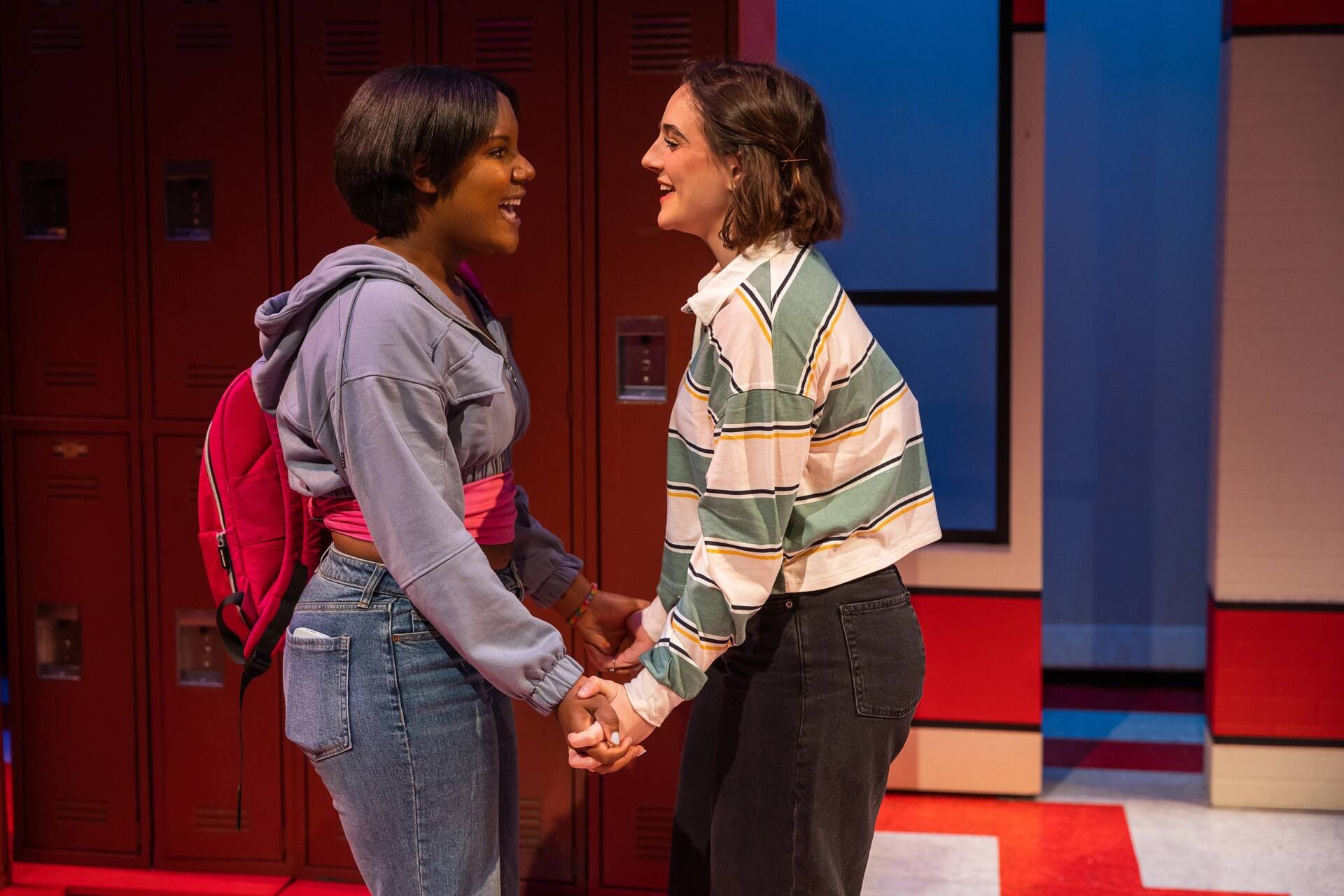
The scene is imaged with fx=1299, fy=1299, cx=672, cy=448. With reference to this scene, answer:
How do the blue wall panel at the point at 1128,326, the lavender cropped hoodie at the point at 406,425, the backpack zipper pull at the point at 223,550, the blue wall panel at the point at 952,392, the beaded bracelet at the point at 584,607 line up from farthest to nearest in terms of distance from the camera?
the blue wall panel at the point at 1128,326, the blue wall panel at the point at 952,392, the beaded bracelet at the point at 584,607, the backpack zipper pull at the point at 223,550, the lavender cropped hoodie at the point at 406,425

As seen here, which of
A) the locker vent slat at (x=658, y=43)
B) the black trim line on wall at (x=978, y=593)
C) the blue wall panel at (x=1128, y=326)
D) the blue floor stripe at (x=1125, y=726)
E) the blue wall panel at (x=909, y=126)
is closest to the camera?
the locker vent slat at (x=658, y=43)

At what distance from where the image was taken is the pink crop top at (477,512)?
1.74 metres

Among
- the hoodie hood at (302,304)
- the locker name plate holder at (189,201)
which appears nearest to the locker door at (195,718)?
the locker name plate holder at (189,201)

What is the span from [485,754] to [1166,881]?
2.27m

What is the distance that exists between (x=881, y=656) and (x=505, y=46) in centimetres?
183

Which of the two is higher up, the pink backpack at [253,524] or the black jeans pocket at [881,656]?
the pink backpack at [253,524]

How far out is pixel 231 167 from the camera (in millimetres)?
3102

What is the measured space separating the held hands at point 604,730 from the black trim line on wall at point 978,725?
2.21 m

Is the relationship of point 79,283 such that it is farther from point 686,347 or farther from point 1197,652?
point 1197,652

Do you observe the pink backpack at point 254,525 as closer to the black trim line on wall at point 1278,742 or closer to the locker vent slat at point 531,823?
the locker vent slat at point 531,823

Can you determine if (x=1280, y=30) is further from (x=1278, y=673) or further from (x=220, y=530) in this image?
(x=220, y=530)

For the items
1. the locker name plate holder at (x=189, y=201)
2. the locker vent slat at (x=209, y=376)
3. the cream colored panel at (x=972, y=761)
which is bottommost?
the cream colored panel at (x=972, y=761)

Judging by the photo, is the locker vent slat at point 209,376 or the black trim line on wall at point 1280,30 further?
the black trim line on wall at point 1280,30

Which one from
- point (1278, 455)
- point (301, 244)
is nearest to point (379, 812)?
point (301, 244)
